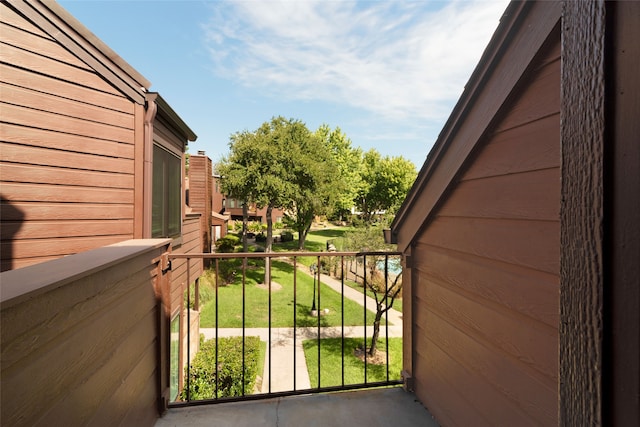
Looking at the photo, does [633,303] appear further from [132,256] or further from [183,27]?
[183,27]

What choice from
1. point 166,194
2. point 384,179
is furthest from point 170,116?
point 384,179

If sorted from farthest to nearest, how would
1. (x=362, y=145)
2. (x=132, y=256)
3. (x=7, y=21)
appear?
(x=362, y=145), (x=7, y=21), (x=132, y=256)

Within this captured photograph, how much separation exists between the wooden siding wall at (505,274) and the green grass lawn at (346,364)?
4.37 m

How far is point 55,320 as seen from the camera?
0.86 metres

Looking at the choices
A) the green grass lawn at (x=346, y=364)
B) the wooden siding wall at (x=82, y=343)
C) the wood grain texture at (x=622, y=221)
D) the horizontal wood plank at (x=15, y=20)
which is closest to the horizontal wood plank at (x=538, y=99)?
the wood grain texture at (x=622, y=221)

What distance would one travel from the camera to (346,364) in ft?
21.6

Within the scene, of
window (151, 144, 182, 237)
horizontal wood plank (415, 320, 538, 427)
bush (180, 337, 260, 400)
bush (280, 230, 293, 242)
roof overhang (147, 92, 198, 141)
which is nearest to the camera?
horizontal wood plank (415, 320, 538, 427)

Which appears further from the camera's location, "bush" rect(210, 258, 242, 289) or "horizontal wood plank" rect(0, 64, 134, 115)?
"bush" rect(210, 258, 242, 289)

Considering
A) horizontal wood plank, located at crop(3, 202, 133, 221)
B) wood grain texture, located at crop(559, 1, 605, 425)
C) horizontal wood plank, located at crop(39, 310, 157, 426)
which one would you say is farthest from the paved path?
wood grain texture, located at crop(559, 1, 605, 425)

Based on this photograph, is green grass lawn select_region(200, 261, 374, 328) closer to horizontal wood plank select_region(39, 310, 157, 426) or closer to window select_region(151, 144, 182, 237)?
window select_region(151, 144, 182, 237)

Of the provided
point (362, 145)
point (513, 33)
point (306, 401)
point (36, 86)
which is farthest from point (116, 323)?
point (362, 145)

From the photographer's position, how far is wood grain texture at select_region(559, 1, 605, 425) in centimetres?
49

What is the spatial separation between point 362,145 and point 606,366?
30.1 metres

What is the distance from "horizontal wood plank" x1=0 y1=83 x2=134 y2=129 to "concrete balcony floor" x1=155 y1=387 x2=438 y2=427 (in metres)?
2.92
